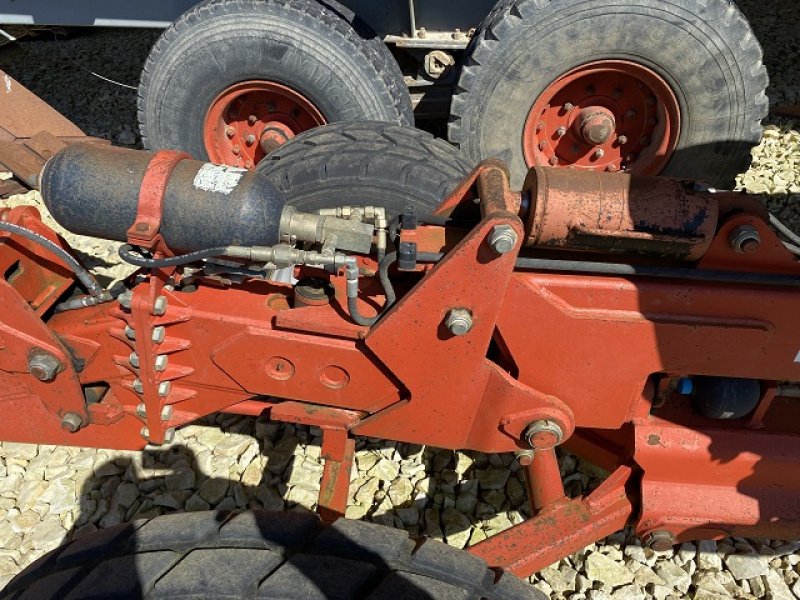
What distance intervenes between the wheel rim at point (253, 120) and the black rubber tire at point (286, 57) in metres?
0.09

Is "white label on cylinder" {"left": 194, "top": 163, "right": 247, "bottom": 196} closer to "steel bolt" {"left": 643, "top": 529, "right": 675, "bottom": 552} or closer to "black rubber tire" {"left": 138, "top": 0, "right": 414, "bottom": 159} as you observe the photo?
"steel bolt" {"left": 643, "top": 529, "right": 675, "bottom": 552}

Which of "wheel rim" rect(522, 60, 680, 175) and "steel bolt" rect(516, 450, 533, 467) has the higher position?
"wheel rim" rect(522, 60, 680, 175)

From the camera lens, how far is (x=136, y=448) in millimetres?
2131

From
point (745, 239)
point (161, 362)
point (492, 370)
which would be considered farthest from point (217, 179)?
point (745, 239)

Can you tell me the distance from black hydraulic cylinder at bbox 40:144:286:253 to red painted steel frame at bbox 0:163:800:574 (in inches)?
9.2

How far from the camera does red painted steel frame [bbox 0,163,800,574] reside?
166 centimetres

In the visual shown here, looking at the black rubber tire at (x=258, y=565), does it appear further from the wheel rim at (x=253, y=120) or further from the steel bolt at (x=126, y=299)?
the wheel rim at (x=253, y=120)

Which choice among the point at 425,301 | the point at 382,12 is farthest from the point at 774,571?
the point at 382,12

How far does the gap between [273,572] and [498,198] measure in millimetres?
1095

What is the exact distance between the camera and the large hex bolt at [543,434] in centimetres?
184

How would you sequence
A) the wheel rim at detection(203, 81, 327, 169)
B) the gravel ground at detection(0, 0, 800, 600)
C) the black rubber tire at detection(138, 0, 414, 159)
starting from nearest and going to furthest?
the gravel ground at detection(0, 0, 800, 600)
the black rubber tire at detection(138, 0, 414, 159)
the wheel rim at detection(203, 81, 327, 169)

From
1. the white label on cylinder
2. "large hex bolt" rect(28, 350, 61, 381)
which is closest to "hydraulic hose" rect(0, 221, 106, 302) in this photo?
"large hex bolt" rect(28, 350, 61, 381)

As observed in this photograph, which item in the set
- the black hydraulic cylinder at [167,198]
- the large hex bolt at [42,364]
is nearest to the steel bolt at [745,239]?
the black hydraulic cylinder at [167,198]

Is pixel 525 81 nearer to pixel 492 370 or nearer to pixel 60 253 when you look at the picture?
pixel 492 370
